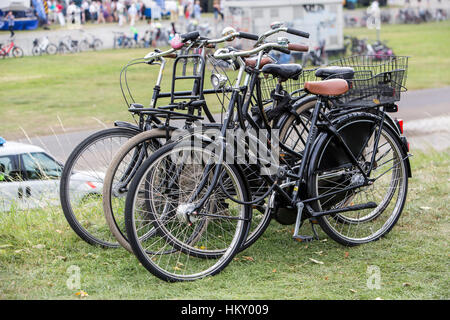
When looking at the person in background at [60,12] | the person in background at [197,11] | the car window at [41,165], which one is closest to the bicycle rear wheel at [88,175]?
the car window at [41,165]

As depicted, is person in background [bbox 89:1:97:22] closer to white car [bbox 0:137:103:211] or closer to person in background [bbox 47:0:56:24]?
person in background [bbox 47:0:56:24]

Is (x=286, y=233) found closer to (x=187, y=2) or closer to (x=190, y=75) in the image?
(x=190, y=75)

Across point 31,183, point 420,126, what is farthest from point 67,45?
point 31,183

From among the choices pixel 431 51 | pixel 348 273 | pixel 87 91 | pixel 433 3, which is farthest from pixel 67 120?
pixel 433 3

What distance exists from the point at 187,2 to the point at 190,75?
1471cm

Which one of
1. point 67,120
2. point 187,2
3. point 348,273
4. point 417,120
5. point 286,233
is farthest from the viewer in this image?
point 187,2

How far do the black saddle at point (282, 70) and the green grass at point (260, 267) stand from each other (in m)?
1.24

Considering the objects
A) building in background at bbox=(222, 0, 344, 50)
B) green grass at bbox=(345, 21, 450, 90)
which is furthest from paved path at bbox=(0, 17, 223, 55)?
green grass at bbox=(345, 21, 450, 90)

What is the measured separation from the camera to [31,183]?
19.4 feet

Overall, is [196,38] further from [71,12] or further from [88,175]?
[71,12]

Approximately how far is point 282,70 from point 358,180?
1.01m

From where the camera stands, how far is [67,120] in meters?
13.5

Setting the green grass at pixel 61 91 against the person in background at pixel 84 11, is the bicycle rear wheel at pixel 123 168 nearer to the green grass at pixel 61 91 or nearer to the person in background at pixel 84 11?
the green grass at pixel 61 91

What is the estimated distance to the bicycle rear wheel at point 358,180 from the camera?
13.8 ft
